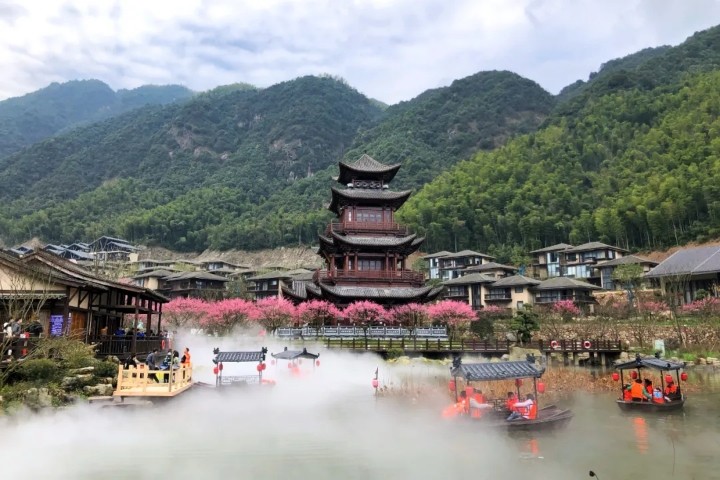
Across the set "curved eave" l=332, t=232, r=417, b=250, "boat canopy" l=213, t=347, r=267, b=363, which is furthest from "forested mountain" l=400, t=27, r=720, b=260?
"boat canopy" l=213, t=347, r=267, b=363

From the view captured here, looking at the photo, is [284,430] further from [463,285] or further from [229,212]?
[229,212]

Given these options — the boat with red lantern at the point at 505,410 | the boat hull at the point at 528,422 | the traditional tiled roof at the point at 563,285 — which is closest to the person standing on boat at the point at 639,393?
the boat with red lantern at the point at 505,410

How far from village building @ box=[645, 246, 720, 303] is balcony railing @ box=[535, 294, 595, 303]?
9488mm

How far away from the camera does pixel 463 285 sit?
270 ft

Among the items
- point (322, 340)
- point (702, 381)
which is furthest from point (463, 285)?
point (702, 381)

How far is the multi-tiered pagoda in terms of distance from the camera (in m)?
47.1

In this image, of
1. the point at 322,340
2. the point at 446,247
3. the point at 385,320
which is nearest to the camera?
the point at 322,340

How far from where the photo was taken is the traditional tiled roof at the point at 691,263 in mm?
57094

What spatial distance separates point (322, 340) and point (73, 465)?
26.9 m

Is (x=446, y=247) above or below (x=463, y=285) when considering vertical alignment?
above

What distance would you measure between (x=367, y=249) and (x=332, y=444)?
32796 mm

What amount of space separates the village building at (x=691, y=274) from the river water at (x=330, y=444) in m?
36.7

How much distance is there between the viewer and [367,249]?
50156mm

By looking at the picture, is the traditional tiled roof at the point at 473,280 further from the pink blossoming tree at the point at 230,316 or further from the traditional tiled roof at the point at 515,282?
the pink blossoming tree at the point at 230,316
